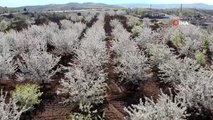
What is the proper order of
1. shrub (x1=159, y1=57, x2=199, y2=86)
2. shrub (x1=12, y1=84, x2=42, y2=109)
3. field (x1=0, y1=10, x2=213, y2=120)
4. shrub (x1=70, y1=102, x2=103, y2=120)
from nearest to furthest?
field (x1=0, y1=10, x2=213, y2=120)
shrub (x1=70, y1=102, x2=103, y2=120)
shrub (x1=12, y1=84, x2=42, y2=109)
shrub (x1=159, y1=57, x2=199, y2=86)

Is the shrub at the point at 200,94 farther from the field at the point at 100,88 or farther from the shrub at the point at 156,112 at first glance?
the shrub at the point at 156,112

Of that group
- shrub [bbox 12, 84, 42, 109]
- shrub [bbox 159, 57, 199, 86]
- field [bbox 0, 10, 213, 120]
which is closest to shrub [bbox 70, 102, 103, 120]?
field [bbox 0, 10, 213, 120]

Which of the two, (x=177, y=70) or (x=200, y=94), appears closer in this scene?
(x=200, y=94)

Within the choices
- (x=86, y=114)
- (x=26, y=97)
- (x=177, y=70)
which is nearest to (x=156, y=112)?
(x=86, y=114)

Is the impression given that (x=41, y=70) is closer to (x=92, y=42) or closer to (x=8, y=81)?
(x=8, y=81)

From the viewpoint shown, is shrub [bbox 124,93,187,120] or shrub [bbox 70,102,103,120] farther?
shrub [bbox 70,102,103,120]

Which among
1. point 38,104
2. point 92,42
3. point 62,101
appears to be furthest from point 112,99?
point 92,42

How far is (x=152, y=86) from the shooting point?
542 inches

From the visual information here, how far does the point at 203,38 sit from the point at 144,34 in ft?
17.2

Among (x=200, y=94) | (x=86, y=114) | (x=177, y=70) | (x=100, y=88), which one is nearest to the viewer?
(x=200, y=94)

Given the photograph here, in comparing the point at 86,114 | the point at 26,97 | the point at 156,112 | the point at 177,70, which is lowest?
the point at 86,114

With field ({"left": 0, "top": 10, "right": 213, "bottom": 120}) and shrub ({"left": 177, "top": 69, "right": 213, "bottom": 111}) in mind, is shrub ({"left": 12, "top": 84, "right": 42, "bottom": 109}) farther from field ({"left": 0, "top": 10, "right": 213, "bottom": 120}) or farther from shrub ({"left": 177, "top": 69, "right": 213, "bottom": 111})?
shrub ({"left": 177, "top": 69, "right": 213, "bottom": 111})

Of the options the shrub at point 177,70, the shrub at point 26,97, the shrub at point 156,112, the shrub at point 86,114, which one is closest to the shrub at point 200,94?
the shrub at point 156,112

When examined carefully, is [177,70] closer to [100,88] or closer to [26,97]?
[100,88]
